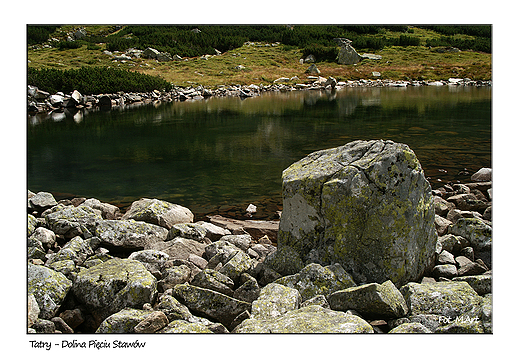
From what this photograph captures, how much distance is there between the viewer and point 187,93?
6306cm

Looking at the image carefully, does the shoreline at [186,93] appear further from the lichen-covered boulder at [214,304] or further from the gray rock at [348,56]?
the lichen-covered boulder at [214,304]

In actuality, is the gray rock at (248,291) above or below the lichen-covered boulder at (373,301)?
below

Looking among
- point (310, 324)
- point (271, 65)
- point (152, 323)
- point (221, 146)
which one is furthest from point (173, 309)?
point (271, 65)

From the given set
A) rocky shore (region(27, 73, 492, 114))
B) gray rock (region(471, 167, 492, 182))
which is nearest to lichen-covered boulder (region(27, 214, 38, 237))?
gray rock (region(471, 167, 492, 182))

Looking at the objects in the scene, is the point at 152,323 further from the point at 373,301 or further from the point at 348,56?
the point at 348,56

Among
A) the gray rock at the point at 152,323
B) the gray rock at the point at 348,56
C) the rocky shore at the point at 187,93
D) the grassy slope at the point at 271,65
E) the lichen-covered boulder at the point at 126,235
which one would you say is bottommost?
the gray rock at the point at 152,323

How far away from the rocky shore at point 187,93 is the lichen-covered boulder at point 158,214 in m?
27.7

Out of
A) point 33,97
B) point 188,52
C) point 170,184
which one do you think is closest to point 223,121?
point 170,184

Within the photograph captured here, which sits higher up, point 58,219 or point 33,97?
point 33,97

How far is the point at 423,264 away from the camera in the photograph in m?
7.30

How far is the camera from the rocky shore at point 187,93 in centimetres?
4903

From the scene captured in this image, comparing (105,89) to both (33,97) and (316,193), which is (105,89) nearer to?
(33,97)

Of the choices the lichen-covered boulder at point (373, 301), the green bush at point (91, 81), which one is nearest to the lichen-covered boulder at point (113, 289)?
the lichen-covered boulder at point (373, 301)

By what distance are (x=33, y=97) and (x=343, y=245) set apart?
164ft
